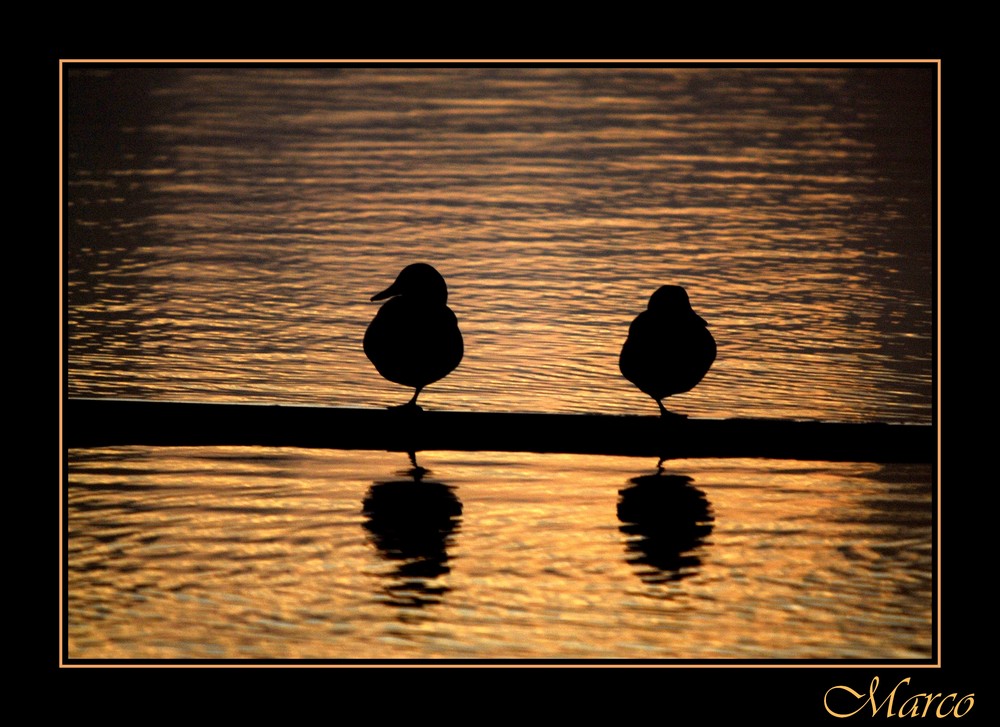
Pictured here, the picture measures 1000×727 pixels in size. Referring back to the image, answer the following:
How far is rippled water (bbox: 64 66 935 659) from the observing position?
2992 mm

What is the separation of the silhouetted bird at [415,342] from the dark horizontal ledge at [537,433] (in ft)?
2.53

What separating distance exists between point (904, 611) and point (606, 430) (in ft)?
2.23

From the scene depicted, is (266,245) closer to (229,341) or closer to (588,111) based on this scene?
(229,341)

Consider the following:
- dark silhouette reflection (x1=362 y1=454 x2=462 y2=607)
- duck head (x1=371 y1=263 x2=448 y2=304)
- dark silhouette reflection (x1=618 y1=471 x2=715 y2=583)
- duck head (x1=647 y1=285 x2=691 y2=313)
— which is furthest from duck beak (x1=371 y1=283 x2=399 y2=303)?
dark silhouette reflection (x1=618 y1=471 x2=715 y2=583)

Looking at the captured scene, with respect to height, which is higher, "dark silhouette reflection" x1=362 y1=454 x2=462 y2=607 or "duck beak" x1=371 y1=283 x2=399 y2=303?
"duck beak" x1=371 y1=283 x2=399 y2=303

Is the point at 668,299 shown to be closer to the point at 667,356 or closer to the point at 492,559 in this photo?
the point at 667,356


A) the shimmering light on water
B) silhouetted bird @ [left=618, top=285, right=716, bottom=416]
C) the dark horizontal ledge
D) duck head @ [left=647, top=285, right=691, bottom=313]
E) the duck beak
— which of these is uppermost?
the duck beak

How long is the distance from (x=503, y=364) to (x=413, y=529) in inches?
59.7

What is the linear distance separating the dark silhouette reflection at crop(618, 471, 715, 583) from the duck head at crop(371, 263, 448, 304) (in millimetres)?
792

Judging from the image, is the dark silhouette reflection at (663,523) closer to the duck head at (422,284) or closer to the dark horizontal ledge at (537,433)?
the dark horizontal ledge at (537,433)

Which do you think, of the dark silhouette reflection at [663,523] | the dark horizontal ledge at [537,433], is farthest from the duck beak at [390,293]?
the dark horizontal ledge at [537,433]

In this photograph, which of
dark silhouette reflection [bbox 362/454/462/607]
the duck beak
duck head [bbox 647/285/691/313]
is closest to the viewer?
dark silhouette reflection [bbox 362/454/462/607]

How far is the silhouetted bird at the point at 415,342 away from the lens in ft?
13.3

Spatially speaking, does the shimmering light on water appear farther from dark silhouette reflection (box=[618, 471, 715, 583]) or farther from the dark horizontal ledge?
the dark horizontal ledge
